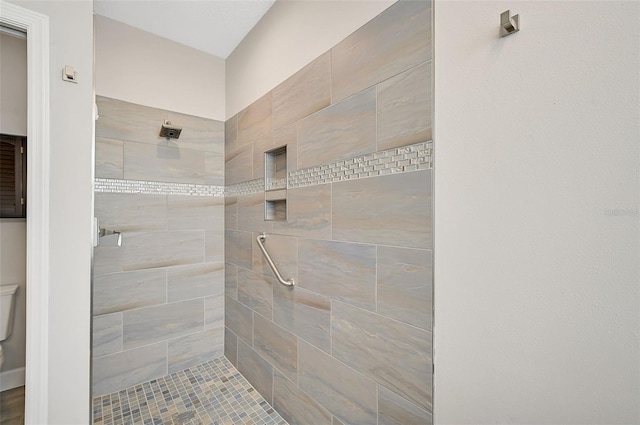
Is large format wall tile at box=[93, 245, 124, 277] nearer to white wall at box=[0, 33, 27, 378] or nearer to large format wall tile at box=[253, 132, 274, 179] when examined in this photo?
white wall at box=[0, 33, 27, 378]

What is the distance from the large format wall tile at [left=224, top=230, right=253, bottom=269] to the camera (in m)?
1.94

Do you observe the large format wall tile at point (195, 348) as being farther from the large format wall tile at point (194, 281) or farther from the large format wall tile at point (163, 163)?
the large format wall tile at point (163, 163)

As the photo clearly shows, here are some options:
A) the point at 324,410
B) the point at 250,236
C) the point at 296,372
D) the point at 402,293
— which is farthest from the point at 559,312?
the point at 250,236

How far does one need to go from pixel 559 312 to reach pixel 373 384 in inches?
28.1

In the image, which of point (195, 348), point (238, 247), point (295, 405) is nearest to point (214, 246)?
point (238, 247)

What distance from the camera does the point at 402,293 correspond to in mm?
994

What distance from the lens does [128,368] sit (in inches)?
73.9

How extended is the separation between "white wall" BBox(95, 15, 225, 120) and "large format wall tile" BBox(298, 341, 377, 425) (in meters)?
1.90

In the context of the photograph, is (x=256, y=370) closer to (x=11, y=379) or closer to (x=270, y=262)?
(x=270, y=262)

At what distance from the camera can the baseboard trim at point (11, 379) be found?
103 cm

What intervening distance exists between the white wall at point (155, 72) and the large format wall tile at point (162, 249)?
0.93 m

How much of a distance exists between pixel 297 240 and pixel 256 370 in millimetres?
1004

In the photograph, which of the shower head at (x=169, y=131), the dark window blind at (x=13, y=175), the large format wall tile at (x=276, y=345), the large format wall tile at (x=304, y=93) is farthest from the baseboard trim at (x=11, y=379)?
the large format wall tile at (x=304, y=93)

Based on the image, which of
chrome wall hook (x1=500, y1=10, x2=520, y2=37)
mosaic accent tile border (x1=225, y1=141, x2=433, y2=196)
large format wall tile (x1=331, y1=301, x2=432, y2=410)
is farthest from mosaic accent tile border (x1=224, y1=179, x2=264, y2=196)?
chrome wall hook (x1=500, y1=10, x2=520, y2=37)
